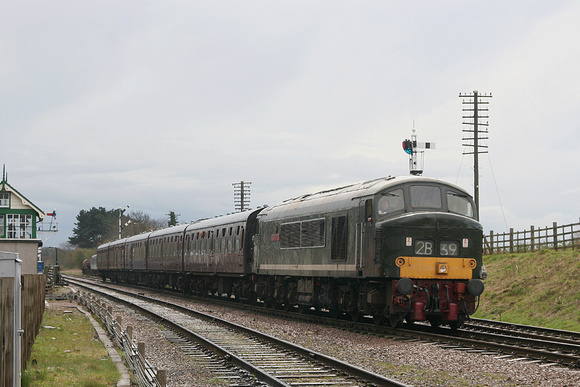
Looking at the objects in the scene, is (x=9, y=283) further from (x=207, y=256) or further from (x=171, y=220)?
(x=171, y=220)

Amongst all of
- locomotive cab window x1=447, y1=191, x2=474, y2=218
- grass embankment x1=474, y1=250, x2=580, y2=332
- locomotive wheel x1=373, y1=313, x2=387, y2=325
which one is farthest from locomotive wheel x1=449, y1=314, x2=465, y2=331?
grass embankment x1=474, y1=250, x2=580, y2=332

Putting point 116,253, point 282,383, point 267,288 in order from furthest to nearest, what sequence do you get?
point 116,253, point 267,288, point 282,383

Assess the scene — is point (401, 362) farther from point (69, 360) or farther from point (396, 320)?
point (69, 360)

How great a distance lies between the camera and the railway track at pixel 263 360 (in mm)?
10781

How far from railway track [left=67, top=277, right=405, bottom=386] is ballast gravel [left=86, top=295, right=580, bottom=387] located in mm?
443

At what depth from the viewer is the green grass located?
10875mm

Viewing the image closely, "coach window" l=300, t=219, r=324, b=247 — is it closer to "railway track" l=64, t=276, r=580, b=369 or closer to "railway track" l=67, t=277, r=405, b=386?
"railway track" l=64, t=276, r=580, b=369

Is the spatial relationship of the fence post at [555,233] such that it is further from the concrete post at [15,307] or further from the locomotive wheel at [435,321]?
the concrete post at [15,307]

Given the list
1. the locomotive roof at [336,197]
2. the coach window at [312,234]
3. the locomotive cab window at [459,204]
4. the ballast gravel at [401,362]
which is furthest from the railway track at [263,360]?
the locomotive cab window at [459,204]

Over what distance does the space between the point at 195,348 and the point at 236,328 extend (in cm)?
337

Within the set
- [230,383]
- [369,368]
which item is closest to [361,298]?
[369,368]

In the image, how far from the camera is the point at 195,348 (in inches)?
589

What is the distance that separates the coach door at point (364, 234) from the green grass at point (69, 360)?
6.24 metres

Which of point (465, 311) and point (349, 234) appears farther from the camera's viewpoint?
point (349, 234)
